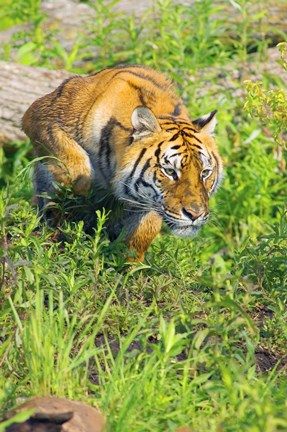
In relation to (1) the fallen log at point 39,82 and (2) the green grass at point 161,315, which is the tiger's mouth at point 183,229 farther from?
(1) the fallen log at point 39,82

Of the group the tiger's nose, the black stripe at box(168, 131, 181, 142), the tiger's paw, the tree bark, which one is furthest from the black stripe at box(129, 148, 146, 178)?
the tree bark

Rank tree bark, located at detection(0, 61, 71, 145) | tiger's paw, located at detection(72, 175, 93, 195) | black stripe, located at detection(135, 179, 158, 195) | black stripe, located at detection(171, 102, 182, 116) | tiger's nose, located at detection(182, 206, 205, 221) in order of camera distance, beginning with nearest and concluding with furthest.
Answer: tiger's nose, located at detection(182, 206, 205, 221) < black stripe, located at detection(135, 179, 158, 195) < tiger's paw, located at detection(72, 175, 93, 195) < black stripe, located at detection(171, 102, 182, 116) < tree bark, located at detection(0, 61, 71, 145)

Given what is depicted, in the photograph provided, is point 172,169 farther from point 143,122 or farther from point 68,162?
point 68,162

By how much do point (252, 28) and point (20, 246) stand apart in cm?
515

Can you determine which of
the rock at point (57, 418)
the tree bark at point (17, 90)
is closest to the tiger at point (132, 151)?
the tree bark at point (17, 90)

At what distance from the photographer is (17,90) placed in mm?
8438

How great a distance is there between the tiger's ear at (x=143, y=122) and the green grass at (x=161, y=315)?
0.52m

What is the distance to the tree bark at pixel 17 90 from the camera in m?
8.38

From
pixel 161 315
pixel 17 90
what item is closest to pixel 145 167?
pixel 161 315

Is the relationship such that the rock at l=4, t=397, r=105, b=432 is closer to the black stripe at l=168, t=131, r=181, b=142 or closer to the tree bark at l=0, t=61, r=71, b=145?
the black stripe at l=168, t=131, r=181, b=142

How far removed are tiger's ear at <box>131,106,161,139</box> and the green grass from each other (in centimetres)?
52

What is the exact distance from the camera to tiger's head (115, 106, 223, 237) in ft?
18.6

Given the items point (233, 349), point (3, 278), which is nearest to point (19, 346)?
point (3, 278)

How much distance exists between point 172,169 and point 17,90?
3.00 m
